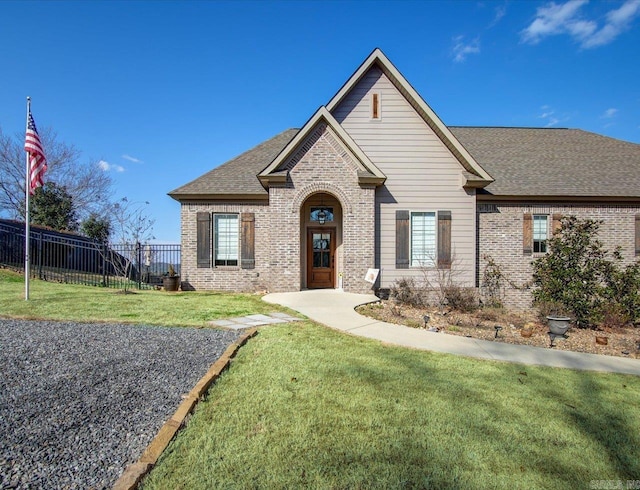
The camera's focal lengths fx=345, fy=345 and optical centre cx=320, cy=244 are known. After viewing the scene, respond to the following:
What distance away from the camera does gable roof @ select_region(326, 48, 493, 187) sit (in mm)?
11938

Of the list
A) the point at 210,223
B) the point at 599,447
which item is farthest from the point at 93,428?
the point at 210,223

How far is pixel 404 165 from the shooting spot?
12.4 meters

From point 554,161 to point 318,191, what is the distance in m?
10.5

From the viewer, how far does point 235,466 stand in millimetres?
2424

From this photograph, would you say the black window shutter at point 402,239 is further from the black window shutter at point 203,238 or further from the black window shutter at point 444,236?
the black window shutter at point 203,238

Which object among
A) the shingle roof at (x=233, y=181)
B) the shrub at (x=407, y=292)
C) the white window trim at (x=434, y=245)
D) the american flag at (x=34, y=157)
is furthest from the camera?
the shingle roof at (x=233, y=181)

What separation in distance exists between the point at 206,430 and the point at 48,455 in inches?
42.7

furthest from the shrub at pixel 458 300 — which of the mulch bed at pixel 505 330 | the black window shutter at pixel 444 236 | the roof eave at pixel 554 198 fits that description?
the roof eave at pixel 554 198

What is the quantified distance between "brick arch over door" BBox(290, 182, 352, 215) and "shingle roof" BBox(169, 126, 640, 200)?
5.35 feet

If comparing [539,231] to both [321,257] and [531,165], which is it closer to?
[531,165]

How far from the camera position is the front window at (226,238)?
42.3 ft

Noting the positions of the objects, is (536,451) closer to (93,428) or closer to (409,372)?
(409,372)

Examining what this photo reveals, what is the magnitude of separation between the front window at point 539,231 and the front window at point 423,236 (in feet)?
13.0

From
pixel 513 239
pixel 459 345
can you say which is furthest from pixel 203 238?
pixel 513 239
